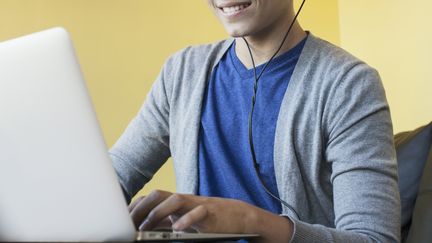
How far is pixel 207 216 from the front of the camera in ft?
2.55

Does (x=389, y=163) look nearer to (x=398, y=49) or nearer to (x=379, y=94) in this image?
(x=379, y=94)

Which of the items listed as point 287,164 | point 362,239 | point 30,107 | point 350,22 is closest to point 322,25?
point 350,22

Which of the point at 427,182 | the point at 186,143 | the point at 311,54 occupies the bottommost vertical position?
the point at 427,182

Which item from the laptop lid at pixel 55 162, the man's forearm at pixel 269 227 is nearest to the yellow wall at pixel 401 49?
the man's forearm at pixel 269 227

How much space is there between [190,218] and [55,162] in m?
0.20

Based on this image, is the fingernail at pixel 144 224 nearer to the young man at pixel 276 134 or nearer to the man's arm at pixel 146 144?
the young man at pixel 276 134

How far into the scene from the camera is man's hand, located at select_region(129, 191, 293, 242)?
78 cm

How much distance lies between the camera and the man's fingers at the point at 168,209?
78 centimetres

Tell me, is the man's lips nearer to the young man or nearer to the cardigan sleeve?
the young man

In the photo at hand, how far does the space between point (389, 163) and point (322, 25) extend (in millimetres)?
1397

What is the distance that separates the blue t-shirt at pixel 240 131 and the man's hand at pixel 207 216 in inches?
12.3

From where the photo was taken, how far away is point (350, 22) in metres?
2.27

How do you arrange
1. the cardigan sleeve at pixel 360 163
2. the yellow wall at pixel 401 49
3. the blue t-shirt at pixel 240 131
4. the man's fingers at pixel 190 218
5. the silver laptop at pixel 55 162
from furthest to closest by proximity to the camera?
the yellow wall at pixel 401 49 < the blue t-shirt at pixel 240 131 < the cardigan sleeve at pixel 360 163 < the man's fingers at pixel 190 218 < the silver laptop at pixel 55 162

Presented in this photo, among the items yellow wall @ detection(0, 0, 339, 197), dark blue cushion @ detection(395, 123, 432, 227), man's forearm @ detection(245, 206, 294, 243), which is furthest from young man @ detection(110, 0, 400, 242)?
yellow wall @ detection(0, 0, 339, 197)
